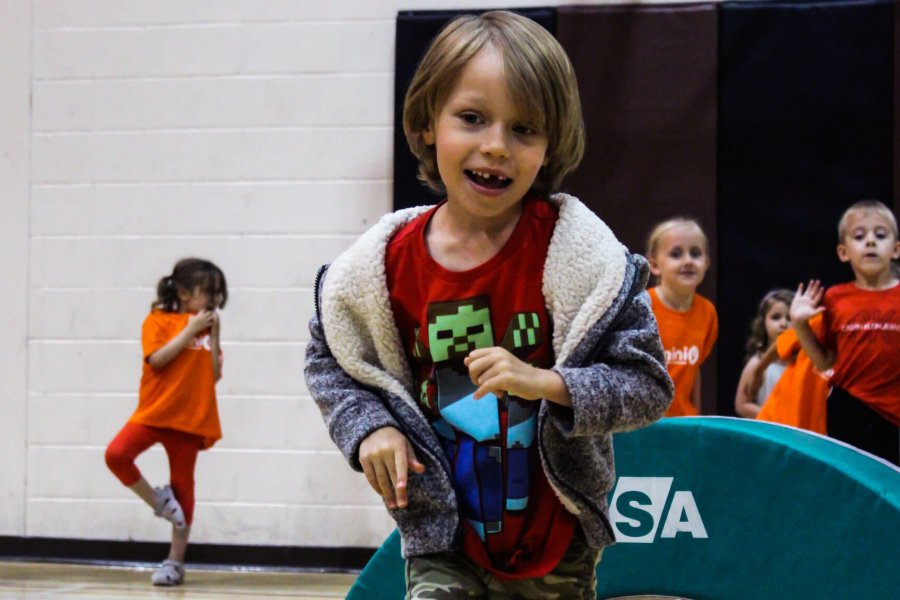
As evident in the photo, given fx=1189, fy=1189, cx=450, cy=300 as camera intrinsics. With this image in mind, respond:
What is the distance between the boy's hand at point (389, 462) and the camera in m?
1.65

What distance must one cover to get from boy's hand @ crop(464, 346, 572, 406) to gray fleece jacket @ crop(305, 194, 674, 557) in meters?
0.06

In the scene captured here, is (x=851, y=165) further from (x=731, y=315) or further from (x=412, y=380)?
(x=412, y=380)

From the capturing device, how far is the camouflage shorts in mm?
1741

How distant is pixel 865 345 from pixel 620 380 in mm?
3356

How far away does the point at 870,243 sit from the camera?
4.83 metres

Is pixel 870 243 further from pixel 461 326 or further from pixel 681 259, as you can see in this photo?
pixel 461 326

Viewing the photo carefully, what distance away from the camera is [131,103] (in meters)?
6.11

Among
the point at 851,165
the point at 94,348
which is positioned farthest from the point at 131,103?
the point at 851,165

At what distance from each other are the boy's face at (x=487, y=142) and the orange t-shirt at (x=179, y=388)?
3.89 metres

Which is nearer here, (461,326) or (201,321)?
(461,326)

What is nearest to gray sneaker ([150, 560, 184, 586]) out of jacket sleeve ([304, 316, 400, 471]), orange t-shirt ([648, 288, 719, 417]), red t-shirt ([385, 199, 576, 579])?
orange t-shirt ([648, 288, 719, 417])

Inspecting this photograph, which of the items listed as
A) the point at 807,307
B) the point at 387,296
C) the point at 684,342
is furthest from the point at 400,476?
the point at 684,342

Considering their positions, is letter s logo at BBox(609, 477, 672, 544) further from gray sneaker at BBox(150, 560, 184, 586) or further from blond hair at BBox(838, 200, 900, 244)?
gray sneaker at BBox(150, 560, 184, 586)

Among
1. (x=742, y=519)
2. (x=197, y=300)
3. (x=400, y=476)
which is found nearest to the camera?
(x=400, y=476)
